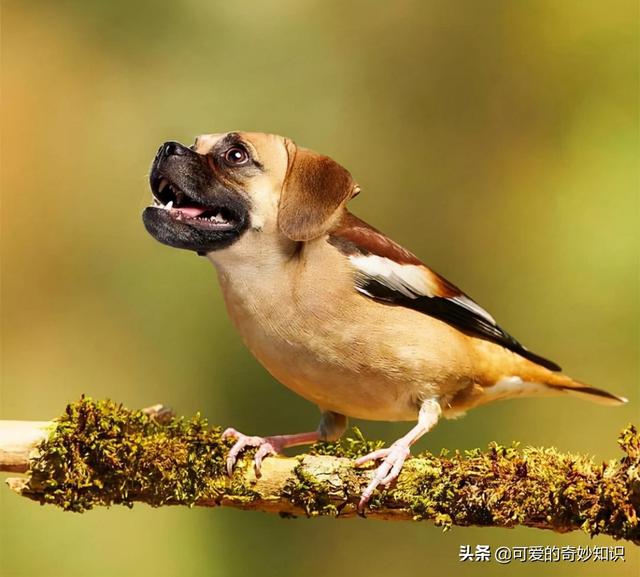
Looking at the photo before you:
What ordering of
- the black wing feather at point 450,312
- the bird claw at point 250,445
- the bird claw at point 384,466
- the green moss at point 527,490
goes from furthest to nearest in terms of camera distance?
the black wing feather at point 450,312
the bird claw at point 250,445
the bird claw at point 384,466
the green moss at point 527,490

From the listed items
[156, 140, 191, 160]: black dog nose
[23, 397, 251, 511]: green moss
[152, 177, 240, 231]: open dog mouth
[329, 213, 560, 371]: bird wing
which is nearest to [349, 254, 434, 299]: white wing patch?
[329, 213, 560, 371]: bird wing

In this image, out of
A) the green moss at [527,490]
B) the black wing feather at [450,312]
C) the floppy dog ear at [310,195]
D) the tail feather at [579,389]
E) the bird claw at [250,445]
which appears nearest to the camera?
the green moss at [527,490]

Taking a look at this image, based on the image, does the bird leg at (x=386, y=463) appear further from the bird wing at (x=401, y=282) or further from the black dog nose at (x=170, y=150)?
the black dog nose at (x=170, y=150)

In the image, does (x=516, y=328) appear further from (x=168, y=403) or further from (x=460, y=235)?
(x=168, y=403)

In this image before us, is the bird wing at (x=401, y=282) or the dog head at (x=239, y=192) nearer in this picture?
the dog head at (x=239, y=192)

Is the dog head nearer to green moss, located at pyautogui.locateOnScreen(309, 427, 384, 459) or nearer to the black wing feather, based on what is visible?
the black wing feather

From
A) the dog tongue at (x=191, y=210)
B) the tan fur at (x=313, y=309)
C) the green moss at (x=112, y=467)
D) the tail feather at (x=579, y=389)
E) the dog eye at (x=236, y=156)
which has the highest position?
the dog eye at (x=236, y=156)

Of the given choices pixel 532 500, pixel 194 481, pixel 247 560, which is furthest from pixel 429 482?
pixel 247 560

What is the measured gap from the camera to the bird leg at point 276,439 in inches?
117

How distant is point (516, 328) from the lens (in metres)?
6.40

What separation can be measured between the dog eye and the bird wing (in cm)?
41

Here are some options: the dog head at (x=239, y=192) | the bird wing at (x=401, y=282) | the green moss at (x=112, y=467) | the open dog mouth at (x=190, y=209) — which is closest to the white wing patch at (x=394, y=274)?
the bird wing at (x=401, y=282)

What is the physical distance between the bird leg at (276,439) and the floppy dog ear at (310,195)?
0.69 metres

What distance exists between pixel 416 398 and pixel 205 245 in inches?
36.2
